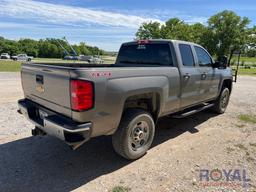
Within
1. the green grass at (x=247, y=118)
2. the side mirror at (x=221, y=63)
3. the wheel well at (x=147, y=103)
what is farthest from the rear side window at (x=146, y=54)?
the green grass at (x=247, y=118)

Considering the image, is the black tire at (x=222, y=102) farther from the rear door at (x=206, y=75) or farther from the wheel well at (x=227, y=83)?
the rear door at (x=206, y=75)

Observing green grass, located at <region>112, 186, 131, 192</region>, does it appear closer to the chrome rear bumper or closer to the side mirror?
the chrome rear bumper

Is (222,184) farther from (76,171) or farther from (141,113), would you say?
(76,171)

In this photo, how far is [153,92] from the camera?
401 centimetres

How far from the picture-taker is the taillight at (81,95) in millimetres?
2955

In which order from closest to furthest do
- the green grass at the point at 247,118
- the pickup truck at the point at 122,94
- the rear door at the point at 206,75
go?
the pickup truck at the point at 122,94 < the rear door at the point at 206,75 < the green grass at the point at 247,118

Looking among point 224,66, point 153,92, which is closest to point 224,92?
point 224,66

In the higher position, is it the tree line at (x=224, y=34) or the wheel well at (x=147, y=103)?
the tree line at (x=224, y=34)

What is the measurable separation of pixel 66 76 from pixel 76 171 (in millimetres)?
1543

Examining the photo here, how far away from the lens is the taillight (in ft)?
9.70

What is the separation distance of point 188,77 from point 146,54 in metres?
1.02

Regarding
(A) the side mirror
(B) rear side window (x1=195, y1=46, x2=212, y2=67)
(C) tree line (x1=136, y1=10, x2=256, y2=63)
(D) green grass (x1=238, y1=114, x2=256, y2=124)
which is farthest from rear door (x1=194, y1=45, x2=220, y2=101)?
(C) tree line (x1=136, y1=10, x2=256, y2=63)

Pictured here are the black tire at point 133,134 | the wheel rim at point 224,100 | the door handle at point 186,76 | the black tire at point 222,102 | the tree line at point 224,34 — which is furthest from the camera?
the tree line at point 224,34

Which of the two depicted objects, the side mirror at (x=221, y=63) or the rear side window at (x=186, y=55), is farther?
the side mirror at (x=221, y=63)
